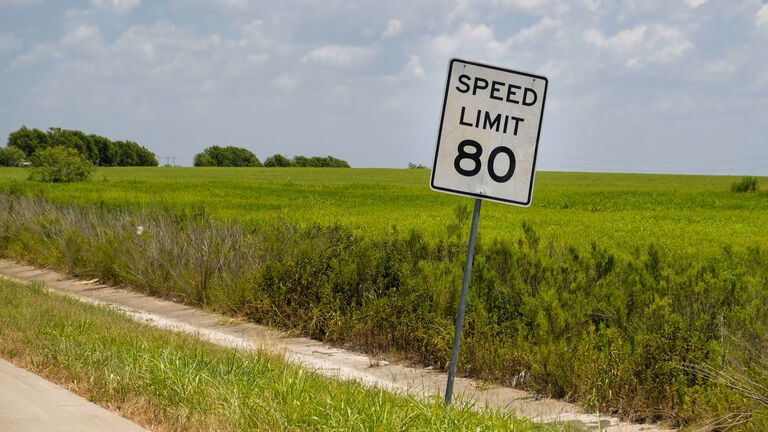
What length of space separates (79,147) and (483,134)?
426 feet

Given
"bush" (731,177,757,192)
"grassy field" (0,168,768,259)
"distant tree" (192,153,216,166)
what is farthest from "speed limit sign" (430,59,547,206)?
"distant tree" (192,153,216,166)

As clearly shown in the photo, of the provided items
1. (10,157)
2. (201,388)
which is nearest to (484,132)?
(201,388)

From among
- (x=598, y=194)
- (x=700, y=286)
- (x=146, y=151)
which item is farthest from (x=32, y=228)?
(x=146, y=151)

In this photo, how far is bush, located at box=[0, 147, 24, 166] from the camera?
11725 cm

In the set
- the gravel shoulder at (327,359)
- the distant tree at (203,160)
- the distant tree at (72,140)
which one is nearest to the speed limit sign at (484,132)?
the gravel shoulder at (327,359)

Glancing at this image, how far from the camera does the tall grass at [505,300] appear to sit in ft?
26.2

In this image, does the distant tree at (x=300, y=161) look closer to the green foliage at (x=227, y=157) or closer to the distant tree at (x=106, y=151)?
the green foliage at (x=227, y=157)

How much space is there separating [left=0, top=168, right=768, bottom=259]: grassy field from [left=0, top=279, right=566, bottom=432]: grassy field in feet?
A: 25.0

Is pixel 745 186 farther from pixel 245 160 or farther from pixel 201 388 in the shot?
pixel 245 160

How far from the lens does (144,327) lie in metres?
10.6

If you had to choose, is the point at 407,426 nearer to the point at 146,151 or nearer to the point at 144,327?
the point at 144,327

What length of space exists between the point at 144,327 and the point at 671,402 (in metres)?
6.30

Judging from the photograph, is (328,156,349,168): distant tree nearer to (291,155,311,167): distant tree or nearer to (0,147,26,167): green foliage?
(291,155,311,167): distant tree

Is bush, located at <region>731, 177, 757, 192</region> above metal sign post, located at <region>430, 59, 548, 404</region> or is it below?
above
